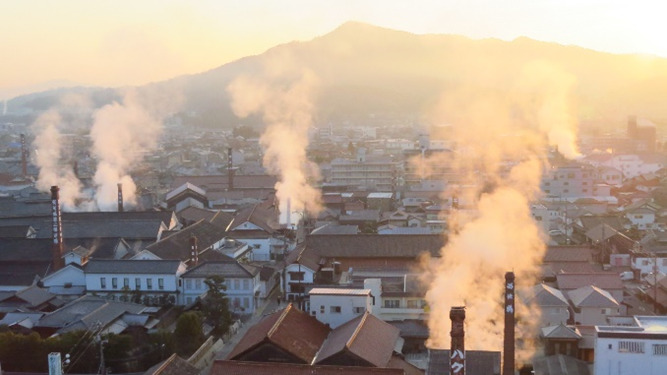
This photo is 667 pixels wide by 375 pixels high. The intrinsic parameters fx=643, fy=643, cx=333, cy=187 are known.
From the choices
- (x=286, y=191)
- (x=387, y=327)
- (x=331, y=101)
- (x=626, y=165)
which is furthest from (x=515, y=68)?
(x=387, y=327)

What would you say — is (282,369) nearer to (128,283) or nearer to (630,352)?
(630,352)

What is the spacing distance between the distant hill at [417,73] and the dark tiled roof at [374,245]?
46.5 m

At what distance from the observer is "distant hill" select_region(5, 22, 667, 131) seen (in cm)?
7081

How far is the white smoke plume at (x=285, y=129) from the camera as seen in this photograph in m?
26.0

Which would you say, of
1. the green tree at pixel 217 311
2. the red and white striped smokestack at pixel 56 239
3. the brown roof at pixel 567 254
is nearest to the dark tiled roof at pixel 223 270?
the green tree at pixel 217 311

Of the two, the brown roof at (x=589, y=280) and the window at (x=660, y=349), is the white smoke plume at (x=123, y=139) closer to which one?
the brown roof at (x=589, y=280)

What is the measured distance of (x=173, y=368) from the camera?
1002 cm

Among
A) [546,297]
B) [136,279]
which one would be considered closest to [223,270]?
[136,279]

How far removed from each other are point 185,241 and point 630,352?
40.6 feet

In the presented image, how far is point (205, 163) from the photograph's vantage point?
44.6 metres

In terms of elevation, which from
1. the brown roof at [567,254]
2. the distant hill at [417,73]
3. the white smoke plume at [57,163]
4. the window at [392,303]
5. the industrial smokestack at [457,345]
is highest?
the distant hill at [417,73]

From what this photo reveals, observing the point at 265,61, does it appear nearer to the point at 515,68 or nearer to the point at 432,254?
the point at 515,68

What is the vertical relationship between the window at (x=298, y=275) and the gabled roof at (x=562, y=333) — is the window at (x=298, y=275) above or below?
above

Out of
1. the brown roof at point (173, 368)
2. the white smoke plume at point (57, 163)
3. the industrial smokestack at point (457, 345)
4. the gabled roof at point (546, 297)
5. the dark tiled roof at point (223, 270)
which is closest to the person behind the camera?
the industrial smokestack at point (457, 345)
